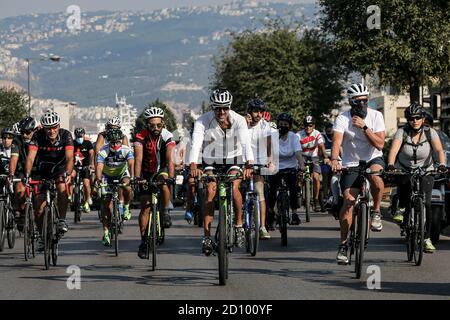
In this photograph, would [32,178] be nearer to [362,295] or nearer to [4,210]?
[4,210]

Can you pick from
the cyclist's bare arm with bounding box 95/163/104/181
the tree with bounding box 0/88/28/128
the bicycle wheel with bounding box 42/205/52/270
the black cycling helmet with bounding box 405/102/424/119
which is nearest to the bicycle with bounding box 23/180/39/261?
the bicycle wheel with bounding box 42/205/52/270

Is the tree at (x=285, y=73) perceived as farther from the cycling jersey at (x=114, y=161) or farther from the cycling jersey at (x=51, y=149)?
the cycling jersey at (x=51, y=149)

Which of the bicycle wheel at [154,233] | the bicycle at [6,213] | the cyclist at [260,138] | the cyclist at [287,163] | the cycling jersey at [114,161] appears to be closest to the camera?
the bicycle wheel at [154,233]

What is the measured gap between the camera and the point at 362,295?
1185 centimetres

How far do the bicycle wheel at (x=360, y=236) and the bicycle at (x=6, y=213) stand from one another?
5.80m

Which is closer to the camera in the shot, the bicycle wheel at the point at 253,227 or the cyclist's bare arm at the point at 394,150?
the cyclist's bare arm at the point at 394,150

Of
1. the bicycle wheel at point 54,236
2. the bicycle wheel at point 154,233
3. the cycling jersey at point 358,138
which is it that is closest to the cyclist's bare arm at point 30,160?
the bicycle wheel at point 54,236

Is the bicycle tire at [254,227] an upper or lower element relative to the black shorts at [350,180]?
lower

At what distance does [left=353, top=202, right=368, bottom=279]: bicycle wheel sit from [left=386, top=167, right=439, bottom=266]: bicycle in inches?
33.8

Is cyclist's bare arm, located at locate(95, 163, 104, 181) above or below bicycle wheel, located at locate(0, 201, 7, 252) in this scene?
above

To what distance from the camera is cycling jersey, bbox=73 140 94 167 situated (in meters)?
27.1

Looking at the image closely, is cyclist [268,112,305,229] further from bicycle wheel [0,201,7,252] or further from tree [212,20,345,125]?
tree [212,20,345,125]

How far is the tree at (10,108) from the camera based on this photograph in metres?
86.8

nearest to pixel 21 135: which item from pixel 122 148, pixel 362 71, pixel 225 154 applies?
pixel 122 148
